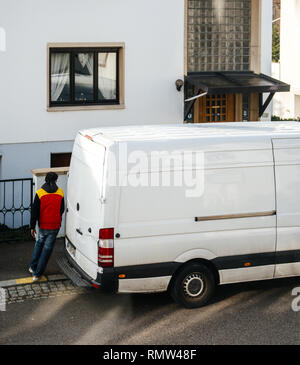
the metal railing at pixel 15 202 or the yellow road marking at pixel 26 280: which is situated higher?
the metal railing at pixel 15 202

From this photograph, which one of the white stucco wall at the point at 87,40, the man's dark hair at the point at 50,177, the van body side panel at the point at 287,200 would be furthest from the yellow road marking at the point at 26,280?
the white stucco wall at the point at 87,40

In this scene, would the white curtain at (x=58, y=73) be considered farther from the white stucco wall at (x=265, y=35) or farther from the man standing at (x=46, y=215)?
the man standing at (x=46, y=215)

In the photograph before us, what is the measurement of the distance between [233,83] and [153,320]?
828 centimetres

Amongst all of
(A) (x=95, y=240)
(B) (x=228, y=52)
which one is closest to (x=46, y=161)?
(B) (x=228, y=52)

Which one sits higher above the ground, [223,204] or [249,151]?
[249,151]

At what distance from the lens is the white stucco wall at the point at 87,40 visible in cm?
1448

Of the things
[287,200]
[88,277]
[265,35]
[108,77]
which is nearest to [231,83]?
[265,35]

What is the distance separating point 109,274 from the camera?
8664 millimetres

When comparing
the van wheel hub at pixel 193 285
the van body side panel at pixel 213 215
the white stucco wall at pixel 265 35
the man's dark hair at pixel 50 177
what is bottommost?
the van wheel hub at pixel 193 285

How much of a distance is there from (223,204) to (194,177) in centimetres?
55

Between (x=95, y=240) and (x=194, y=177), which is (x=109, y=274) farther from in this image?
(x=194, y=177)

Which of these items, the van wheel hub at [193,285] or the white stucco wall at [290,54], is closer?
the van wheel hub at [193,285]

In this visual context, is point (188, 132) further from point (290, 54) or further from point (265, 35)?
point (290, 54)

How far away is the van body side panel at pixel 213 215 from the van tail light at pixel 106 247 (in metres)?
0.08
